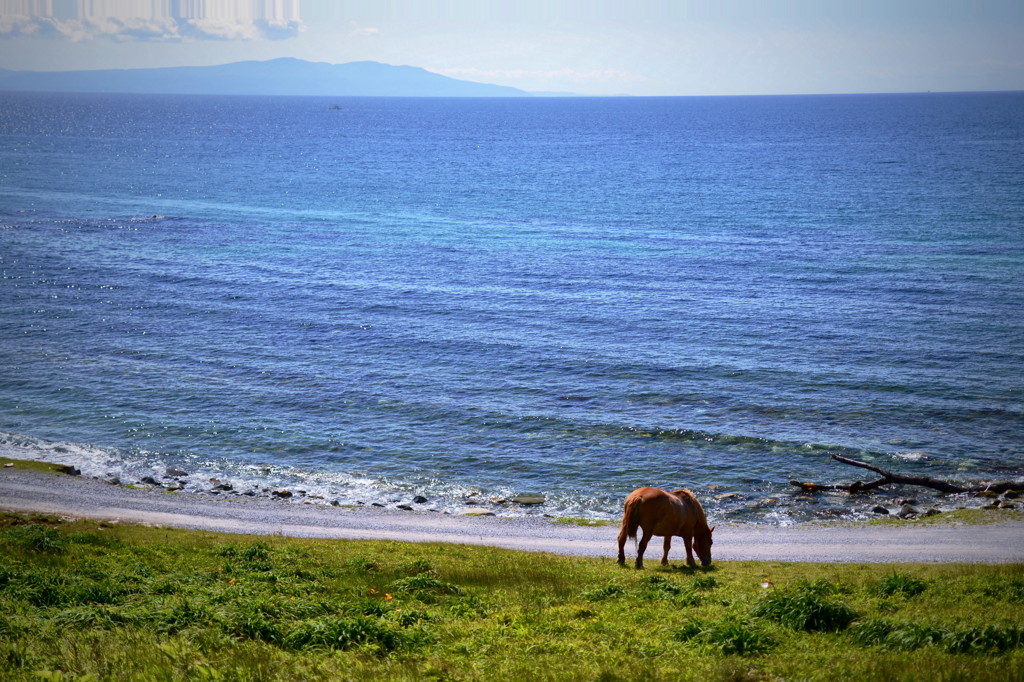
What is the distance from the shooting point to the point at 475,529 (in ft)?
111

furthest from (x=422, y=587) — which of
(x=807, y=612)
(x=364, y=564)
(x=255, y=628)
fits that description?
(x=807, y=612)

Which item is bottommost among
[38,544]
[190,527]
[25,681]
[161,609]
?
[190,527]

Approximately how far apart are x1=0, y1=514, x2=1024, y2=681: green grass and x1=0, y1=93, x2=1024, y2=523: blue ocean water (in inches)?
578

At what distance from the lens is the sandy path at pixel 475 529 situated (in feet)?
99.1

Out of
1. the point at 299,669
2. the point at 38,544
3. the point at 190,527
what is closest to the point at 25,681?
the point at 299,669

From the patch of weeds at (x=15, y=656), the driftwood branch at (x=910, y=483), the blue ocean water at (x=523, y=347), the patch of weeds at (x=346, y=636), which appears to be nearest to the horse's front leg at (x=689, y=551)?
the blue ocean water at (x=523, y=347)

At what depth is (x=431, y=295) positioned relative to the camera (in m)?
72.1

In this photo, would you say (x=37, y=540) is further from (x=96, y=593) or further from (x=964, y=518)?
(x=964, y=518)

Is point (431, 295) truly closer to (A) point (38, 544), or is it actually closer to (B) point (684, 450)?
(B) point (684, 450)

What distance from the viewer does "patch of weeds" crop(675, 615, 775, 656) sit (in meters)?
14.4

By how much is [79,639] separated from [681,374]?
140 ft

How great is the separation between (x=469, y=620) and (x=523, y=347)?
135 ft

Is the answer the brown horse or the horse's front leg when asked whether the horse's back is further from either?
the horse's front leg

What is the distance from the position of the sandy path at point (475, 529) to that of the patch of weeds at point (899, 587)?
8.78m
